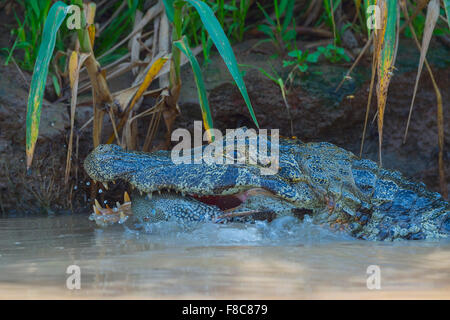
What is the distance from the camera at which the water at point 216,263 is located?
1.67 meters

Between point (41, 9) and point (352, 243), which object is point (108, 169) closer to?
point (352, 243)

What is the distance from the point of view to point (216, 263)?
6.87 feet

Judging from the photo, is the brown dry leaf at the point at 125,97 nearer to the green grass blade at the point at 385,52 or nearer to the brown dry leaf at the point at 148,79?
the brown dry leaf at the point at 148,79

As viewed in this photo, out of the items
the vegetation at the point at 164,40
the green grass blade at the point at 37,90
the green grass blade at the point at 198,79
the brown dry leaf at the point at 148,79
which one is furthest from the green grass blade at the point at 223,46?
the green grass blade at the point at 37,90

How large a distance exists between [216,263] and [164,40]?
234 centimetres

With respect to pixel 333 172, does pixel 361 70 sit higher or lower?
higher

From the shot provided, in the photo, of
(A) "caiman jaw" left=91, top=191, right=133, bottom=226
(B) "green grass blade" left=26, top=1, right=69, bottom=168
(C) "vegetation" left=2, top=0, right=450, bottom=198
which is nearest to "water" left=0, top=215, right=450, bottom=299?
(A) "caiman jaw" left=91, top=191, right=133, bottom=226

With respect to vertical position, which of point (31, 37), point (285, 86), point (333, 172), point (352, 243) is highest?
point (31, 37)

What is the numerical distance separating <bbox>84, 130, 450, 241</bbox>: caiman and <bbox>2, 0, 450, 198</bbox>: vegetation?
38 centimetres

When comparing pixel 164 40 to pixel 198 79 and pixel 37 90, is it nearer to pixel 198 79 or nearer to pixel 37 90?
pixel 198 79

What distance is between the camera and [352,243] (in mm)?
2779

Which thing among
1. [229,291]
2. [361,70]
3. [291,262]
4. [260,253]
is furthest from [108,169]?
[361,70]

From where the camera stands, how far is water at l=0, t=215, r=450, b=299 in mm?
1666
